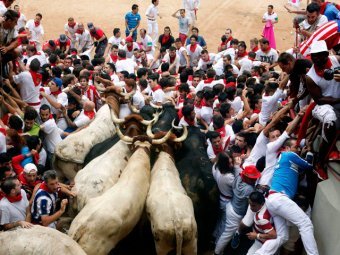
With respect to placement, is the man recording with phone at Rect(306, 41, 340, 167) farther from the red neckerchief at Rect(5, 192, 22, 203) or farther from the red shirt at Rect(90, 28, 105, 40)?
the red shirt at Rect(90, 28, 105, 40)

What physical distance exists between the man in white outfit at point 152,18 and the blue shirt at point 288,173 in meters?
14.6

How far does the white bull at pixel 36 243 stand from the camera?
686 cm

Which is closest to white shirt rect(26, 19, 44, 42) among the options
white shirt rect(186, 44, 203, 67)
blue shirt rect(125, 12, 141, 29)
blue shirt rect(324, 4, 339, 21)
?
blue shirt rect(125, 12, 141, 29)

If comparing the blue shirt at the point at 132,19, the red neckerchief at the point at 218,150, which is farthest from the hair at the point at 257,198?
the blue shirt at the point at 132,19

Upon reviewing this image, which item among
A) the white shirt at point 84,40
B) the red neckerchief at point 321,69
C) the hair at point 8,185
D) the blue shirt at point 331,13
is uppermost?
the red neckerchief at point 321,69

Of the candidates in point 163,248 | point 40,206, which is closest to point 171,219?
point 163,248

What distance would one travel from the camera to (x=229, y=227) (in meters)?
9.26

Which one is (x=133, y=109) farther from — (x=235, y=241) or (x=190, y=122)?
(x=235, y=241)

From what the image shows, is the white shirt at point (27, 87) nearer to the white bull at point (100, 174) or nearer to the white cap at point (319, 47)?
the white bull at point (100, 174)

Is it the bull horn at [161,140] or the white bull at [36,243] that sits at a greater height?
the white bull at [36,243]

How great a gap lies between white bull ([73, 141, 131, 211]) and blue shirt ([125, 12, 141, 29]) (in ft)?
40.3

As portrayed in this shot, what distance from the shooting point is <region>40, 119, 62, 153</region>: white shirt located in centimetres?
1088

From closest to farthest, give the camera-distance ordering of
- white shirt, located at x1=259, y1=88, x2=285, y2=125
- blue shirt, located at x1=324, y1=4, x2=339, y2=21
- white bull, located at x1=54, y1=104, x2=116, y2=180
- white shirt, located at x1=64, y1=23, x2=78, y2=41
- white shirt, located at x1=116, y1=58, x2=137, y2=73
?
white bull, located at x1=54, y1=104, x2=116, y2=180 → white shirt, located at x1=259, y1=88, x2=285, y2=125 → blue shirt, located at x1=324, y1=4, x2=339, y2=21 → white shirt, located at x1=116, y1=58, x2=137, y2=73 → white shirt, located at x1=64, y1=23, x2=78, y2=41

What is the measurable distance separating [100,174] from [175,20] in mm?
17583
